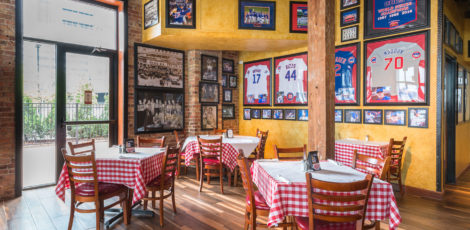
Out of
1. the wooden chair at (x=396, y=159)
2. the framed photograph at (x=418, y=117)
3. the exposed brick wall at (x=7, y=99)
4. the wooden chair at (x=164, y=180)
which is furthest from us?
the framed photograph at (x=418, y=117)

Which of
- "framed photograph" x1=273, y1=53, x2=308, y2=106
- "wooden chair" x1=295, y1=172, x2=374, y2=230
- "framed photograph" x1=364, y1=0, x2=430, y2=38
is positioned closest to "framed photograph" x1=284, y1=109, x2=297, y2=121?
"framed photograph" x1=273, y1=53, x2=308, y2=106

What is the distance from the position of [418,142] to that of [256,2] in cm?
396

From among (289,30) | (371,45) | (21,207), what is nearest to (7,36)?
(21,207)

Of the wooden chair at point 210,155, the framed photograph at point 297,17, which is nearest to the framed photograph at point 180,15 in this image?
the framed photograph at point 297,17

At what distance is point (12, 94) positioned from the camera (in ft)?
14.3

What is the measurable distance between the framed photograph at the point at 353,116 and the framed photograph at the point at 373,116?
10 cm

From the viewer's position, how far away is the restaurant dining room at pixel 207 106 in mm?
3295

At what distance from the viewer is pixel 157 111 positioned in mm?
6277

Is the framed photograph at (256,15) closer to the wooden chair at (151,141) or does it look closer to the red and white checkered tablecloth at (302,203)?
the wooden chair at (151,141)

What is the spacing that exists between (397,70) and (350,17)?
4.57 feet

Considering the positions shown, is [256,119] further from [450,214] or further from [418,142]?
[450,214]

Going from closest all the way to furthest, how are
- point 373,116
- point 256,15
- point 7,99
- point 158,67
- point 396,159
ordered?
point 7,99
point 396,159
point 373,116
point 256,15
point 158,67

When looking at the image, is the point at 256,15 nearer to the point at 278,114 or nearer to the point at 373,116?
the point at 278,114

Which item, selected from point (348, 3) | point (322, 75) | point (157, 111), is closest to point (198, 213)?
point (322, 75)
